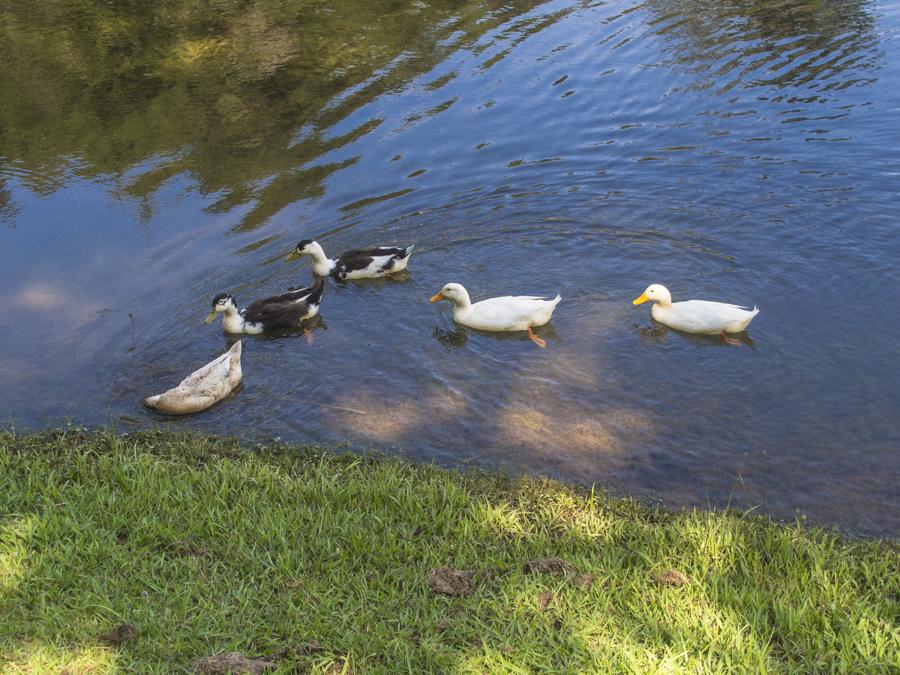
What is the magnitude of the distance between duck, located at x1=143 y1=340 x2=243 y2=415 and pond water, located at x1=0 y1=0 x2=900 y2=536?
23 centimetres

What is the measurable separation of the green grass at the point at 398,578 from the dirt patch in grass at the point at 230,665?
0.09 meters

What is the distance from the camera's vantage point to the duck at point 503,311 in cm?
891

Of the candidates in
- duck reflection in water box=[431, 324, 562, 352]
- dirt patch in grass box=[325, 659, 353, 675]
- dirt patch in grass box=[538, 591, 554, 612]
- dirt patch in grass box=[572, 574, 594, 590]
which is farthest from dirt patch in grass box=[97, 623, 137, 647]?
duck reflection in water box=[431, 324, 562, 352]

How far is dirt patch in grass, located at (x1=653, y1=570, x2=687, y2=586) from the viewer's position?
187 inches

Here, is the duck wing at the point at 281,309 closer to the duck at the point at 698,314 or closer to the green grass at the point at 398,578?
the green grass at the point at 398,578

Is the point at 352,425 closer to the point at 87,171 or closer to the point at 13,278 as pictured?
the point at 13,278

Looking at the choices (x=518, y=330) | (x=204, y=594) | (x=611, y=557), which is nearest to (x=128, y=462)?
(x=204, y=594)

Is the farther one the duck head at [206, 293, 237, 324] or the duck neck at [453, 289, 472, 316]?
the duck neck at [453, 289, 472, 316]

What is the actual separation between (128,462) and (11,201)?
7.66 m

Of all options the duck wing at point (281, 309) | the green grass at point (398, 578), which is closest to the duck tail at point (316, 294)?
the duck wing at point (281, 309)

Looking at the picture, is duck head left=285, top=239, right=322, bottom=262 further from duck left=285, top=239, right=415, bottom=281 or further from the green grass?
the green grass

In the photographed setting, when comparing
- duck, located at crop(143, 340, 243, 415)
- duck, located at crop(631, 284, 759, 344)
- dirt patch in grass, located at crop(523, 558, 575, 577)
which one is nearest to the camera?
dirt patch in grass, located at crop(523, 558, 575, 577)

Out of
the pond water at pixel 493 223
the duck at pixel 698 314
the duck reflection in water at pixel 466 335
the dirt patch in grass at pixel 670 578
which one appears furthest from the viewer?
the duck reflection in water at pixel 466 335

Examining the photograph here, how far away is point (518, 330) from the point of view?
918cm
